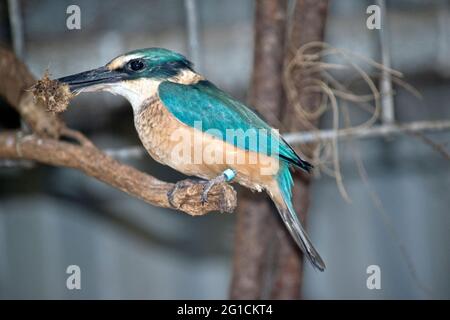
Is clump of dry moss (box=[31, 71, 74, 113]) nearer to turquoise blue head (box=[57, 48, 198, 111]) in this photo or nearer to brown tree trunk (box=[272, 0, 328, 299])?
turquoise blue head (box=[57, 48, 198, 111])

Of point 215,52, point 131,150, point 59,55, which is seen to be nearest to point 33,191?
point 59,55

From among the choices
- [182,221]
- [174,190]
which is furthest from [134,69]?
[182,221]

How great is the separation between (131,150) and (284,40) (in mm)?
833

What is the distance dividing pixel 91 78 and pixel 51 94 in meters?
0.13

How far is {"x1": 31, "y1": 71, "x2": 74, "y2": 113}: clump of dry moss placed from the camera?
1580mm

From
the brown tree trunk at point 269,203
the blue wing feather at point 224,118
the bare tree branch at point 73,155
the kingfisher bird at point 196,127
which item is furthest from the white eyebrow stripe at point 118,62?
the brown tree trunk at point 269,203

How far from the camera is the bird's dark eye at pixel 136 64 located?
1736 millimetres

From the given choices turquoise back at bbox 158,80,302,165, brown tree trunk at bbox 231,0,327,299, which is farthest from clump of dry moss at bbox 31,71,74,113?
brown tree trunk at bbox 231,0,327,299

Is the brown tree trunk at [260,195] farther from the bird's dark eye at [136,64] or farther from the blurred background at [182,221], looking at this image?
the blurred background at [182,221]

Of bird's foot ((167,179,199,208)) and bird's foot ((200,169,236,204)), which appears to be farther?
bird's foot ((167,179,199,208))

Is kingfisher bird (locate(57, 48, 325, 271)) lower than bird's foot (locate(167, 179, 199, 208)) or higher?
higher

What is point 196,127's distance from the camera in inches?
70.1

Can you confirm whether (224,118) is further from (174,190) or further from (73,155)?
(73,155)

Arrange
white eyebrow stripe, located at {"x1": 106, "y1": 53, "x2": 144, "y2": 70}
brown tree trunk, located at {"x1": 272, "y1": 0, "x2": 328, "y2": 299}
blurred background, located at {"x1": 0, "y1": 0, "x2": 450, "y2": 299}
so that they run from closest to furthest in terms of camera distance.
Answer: white eyebrow stripe, located at {"x1": 106, "y1": 53, "x2": 144, "y2": 70}
brown tree trunk, located at {"x1": 272, "y1": 0, "x2": 328, "y2": 299}
blurred background, located at {"x1": 0, "y1": 0, "x2": 450, "y2": 299}
